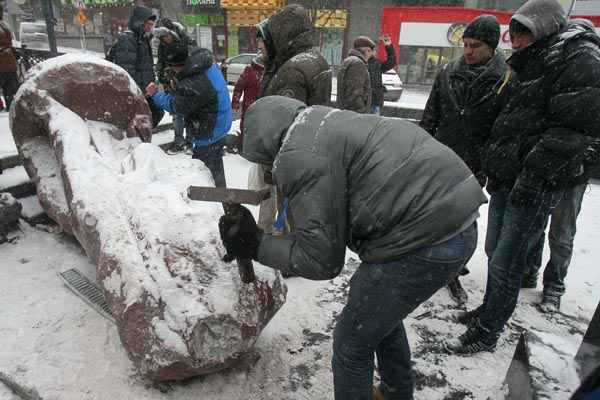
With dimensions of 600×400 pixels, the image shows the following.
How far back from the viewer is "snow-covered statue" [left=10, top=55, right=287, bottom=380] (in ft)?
6.23

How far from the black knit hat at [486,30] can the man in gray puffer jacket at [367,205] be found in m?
1.41

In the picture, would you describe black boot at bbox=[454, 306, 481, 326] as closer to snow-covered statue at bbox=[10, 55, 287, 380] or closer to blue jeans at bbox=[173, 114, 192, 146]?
snow-covered statue at bbox=[10, 55, 287, 380]

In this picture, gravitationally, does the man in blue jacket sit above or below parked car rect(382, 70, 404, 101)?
above

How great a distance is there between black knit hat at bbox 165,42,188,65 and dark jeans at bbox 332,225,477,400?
7.98ft

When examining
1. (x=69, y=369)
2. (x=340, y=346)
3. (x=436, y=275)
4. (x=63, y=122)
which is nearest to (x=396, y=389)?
(x=340, y=346)

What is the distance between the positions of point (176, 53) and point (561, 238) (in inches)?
119

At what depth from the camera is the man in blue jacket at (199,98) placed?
324 centimetres

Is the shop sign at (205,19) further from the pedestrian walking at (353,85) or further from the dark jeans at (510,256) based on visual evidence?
the dark jeans at (510,256)

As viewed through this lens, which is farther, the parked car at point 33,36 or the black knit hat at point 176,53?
the parked car at point 33,36

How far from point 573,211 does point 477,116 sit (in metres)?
0.86

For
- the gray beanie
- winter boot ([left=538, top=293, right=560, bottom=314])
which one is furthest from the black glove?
winter boot ([left=538, top=293, right=560, bottom=314])

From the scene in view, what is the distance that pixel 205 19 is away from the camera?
22.9 m

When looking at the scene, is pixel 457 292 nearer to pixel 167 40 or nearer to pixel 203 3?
pixel 167 40

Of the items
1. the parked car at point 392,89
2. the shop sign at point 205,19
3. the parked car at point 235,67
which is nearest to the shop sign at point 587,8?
the parked car at point 392,89
